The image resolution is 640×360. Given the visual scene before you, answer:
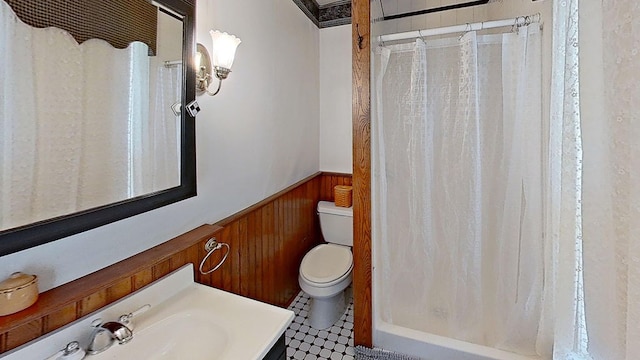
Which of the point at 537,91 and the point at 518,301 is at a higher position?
the point at 537,91

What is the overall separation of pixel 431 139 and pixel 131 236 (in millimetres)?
1476

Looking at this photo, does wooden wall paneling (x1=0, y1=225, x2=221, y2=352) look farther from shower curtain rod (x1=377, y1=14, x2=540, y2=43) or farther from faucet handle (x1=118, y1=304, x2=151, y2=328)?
shower curtain rod (x1=377, y1=14, x2=540, y2=43)

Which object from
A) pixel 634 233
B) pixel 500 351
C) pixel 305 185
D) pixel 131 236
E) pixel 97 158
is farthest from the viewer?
pixel 305 185

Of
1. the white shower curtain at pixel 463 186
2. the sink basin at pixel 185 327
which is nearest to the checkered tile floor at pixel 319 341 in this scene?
Answer: the white shower curtain at pixel 463 186

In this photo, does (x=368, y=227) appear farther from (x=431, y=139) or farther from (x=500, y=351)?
(x=500, y=351)

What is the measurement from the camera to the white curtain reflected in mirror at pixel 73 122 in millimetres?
738

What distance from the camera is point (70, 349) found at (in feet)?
2.55

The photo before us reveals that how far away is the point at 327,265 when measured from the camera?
2.19 m

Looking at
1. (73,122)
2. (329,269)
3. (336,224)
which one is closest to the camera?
(73,122)

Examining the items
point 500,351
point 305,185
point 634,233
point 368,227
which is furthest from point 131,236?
point 500,351

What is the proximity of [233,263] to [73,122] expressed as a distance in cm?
99

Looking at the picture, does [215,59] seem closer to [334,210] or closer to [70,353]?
[70,353]

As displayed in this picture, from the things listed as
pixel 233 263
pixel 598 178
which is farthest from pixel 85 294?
pixel 598 178

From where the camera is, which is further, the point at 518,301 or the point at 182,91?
the point at 518,301
